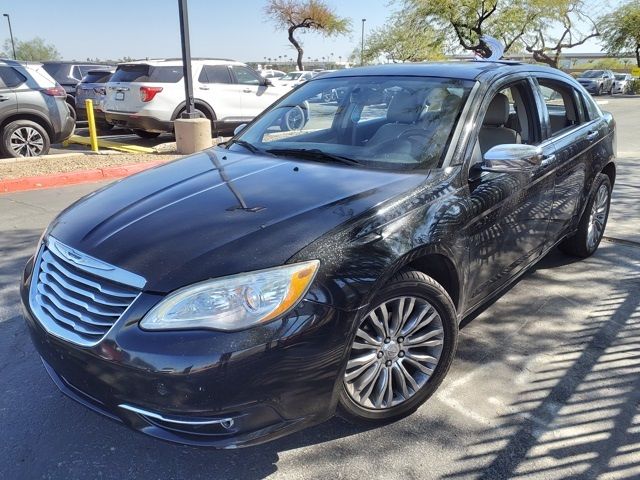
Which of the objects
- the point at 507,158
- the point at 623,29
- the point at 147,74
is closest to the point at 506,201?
the point at 507,158

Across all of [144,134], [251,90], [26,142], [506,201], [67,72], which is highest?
[67,72]

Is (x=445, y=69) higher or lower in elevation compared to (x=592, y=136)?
higher

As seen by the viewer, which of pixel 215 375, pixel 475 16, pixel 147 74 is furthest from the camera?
pixel 475 16

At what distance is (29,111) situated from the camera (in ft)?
29.9

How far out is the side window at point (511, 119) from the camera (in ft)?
11.2

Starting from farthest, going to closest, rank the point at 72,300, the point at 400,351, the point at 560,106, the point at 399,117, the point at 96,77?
the point at 96,77 → the point at 560,106 → the point at 399,117 → the point at 400,351 → the point at 72,300

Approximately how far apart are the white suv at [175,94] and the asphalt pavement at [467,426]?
310 inches

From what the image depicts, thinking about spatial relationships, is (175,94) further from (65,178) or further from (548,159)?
(548,159)

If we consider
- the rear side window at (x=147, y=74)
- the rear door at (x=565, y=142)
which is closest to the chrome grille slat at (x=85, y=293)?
the rear door at (x=565, y=142)

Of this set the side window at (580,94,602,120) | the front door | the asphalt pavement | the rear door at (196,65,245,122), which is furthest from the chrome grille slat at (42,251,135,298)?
the rear door at (196,65,245,122)

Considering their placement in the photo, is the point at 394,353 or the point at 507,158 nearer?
the point at 394,353

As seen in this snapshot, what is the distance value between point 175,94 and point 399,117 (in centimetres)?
893

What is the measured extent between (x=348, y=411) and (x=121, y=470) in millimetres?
1007

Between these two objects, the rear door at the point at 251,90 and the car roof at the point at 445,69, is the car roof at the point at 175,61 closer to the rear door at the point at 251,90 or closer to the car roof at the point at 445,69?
the rear door at the point at 251,90
